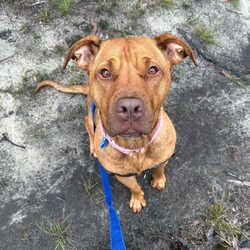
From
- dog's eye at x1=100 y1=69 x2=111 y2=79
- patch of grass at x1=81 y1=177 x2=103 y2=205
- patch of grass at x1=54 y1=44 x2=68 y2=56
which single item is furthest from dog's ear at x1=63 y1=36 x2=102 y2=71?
patch of grass at x1=54 y1=44 x2=68 y2=56

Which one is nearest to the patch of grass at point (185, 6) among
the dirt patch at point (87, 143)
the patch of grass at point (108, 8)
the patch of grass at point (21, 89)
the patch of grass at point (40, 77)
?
the dirt patch at point (87, 143)

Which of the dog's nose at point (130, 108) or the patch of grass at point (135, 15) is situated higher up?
the dog's nose at point (130, 108)

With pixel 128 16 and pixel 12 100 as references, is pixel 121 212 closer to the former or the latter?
pixel 12 100

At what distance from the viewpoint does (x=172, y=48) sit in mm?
3193

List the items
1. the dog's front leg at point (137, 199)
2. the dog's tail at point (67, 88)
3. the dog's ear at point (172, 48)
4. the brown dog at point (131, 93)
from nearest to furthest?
the brown dog at point (131, 93) < the dog's ear at point (172, 48) < the dog's front leg at point (137, 199) < the dog's tail at point (67, 88)

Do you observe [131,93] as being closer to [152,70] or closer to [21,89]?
[152,70]

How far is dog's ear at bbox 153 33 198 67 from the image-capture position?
121 inches

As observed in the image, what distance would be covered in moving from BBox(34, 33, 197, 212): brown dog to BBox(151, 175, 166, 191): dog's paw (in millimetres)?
523

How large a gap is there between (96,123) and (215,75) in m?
1.71

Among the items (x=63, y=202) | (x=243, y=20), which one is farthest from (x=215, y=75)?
(x=63, y=202)

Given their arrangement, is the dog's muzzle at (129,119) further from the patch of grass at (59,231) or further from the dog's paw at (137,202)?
the patch of grass at (59,231)

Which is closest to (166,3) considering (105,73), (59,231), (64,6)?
(64,6)

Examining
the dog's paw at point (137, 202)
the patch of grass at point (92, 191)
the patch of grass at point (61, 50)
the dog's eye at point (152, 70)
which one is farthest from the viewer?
the patch of grass at point (61, 50)

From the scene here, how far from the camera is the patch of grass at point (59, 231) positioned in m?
4.11
